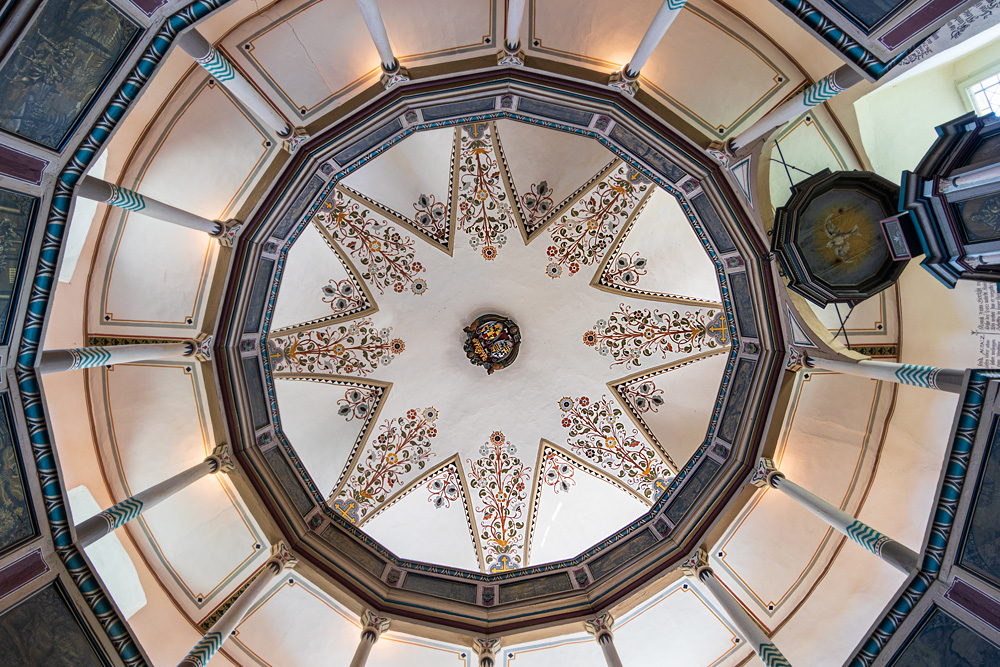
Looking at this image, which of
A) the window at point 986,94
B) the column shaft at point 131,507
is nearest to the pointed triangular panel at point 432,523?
the column shaft at point 131,507

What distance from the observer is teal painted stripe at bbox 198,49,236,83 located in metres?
7.61

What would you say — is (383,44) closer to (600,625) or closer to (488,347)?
(488,347)

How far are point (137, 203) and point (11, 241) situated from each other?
177 cm

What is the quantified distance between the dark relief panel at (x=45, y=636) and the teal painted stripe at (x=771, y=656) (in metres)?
9.23

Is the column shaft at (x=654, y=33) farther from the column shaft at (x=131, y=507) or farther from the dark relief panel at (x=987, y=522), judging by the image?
the column shaft at (x=131, y=507)

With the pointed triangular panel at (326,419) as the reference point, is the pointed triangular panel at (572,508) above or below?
below

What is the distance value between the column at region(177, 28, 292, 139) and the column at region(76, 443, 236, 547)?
5.86 meters

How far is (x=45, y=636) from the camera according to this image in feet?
22.6

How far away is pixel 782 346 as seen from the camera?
10.3 metres

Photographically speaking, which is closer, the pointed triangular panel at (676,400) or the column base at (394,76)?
the column base at (394,76)

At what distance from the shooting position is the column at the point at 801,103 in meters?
7.33

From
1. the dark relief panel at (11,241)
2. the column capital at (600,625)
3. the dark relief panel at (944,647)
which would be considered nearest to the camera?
the dark relief panel at (11,241)

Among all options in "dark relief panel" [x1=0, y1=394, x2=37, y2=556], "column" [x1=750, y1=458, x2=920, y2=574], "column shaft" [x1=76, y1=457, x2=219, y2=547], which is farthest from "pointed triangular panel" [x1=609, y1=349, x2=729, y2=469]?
"dark relief panel" [x1=0, y1=394, x2=37, y2=556]

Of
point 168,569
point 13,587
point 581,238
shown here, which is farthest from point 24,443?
point 581,238
